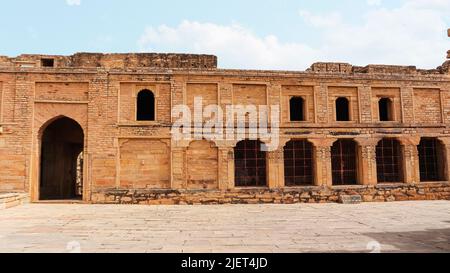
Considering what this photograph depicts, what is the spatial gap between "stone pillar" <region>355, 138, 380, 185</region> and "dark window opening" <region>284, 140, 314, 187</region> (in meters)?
2.06

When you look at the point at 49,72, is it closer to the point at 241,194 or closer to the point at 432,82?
the point at 241,194

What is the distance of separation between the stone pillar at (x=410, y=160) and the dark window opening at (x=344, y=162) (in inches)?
83.3

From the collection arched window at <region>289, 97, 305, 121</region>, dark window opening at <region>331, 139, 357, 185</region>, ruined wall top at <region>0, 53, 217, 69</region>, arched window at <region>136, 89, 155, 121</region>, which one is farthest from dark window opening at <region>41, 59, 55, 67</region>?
dark window opening at <region>331, 139, 357, 185</region>

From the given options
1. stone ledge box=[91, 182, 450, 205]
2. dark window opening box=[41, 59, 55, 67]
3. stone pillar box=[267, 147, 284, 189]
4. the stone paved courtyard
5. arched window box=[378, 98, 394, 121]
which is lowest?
the stone paved courtyard

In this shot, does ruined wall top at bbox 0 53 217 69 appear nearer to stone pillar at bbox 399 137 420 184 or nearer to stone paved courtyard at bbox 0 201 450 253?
stone paved courtyard at bbox 0 201 450 253

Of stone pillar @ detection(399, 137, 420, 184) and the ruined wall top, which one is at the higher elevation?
the ruined wall top

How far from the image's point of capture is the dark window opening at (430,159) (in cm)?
1519

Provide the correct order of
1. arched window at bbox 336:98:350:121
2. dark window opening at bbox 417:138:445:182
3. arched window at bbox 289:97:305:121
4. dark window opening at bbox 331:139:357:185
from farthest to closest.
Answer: dark window opening at bbox 417:138:445:182 < arched window at bbox 336:98:350:121 < arched window at bbox 289:97:305:121 < dark window opening at bbox 331:139:357:185

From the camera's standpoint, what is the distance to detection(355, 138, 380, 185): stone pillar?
1409 centimetres

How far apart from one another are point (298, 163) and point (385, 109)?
192 inches

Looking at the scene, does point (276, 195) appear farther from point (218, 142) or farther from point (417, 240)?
point (417, 240)

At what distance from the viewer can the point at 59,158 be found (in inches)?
616

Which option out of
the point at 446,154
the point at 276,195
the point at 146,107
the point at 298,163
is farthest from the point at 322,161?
the point at 146,107

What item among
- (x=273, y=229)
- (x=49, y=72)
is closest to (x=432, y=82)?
(x=273, y=229)
